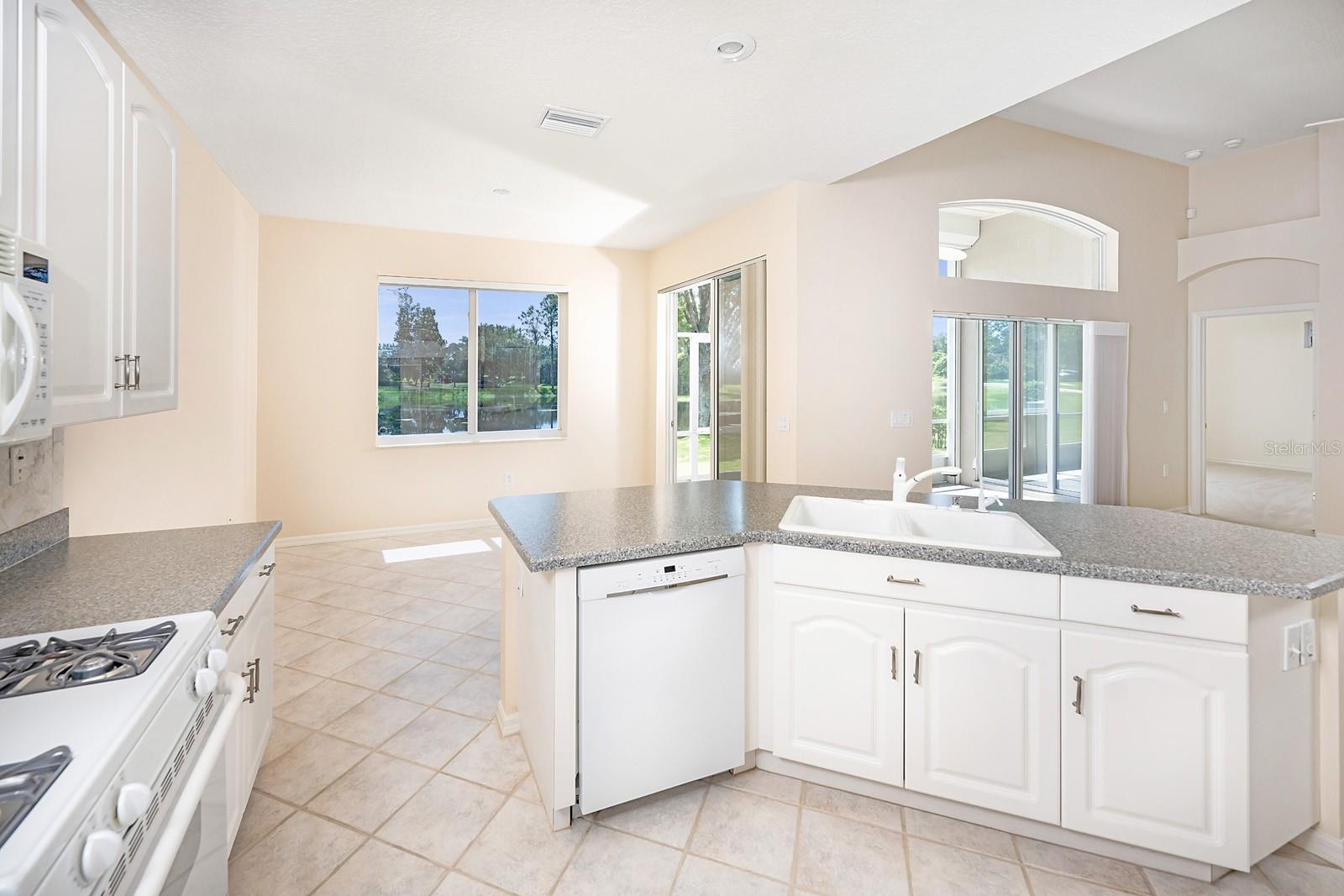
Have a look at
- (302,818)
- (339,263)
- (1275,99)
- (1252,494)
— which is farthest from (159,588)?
(1252,494)

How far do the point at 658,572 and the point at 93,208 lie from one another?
1669 millimetres

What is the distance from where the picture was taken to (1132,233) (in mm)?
5508

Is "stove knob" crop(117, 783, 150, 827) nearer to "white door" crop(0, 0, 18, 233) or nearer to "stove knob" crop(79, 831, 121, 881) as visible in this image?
"stove knob" crop(79, 831, 121, 881)

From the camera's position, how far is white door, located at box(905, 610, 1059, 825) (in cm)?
166

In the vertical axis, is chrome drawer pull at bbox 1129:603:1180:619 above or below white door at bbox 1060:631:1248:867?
above

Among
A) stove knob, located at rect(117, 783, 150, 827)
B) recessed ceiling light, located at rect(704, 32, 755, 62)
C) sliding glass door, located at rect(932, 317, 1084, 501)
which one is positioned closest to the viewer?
stove knob, located at rect(117, 783, 150, 827)

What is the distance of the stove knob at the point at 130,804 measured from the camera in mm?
783

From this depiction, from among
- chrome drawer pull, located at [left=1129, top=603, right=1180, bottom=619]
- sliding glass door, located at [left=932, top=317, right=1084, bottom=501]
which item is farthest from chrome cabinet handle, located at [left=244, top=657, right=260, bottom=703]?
sliding glass door, located at [left=932, top=317, right=1084, bottom=501]

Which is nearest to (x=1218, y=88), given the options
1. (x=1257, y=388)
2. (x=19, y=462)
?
(x=1257, y=388)

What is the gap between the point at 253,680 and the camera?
1.76 m

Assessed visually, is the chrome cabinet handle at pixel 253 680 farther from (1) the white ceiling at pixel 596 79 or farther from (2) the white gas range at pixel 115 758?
(1) the white ceiling at pixel 596 79

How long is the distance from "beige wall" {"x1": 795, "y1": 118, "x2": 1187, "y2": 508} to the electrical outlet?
11.9 feet

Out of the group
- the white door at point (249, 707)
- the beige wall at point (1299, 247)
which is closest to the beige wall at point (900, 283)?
the beige wall at point (1299, 247)

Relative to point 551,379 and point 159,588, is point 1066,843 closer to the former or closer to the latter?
point 159,588
